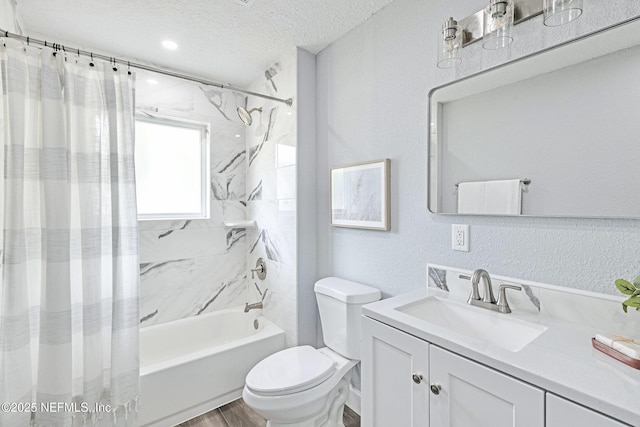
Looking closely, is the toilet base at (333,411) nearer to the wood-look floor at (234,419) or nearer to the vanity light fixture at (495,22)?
the wood-look floor at (234,419)

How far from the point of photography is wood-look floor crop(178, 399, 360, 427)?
1868mm

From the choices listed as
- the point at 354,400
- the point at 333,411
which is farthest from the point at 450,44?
the point at 354,400

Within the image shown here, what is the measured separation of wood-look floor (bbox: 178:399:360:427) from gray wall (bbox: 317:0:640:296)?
34.2 inches

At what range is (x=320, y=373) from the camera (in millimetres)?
1577

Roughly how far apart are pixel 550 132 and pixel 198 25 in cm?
199

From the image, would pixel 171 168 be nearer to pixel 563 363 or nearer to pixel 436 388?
pixel 436 388

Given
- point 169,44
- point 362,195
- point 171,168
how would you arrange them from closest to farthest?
point 362,195
point 169,44
point 171,168

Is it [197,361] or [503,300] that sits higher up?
[503,300]

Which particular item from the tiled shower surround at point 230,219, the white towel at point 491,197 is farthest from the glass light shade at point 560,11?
the tiled shower surround at point 230,219

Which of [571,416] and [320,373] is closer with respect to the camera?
[571,416]

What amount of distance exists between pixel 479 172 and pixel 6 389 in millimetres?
2298

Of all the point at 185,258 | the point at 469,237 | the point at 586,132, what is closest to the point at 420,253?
the point at 469,237

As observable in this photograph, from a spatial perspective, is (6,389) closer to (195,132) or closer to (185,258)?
(185,258)

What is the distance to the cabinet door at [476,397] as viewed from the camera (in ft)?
2.55
